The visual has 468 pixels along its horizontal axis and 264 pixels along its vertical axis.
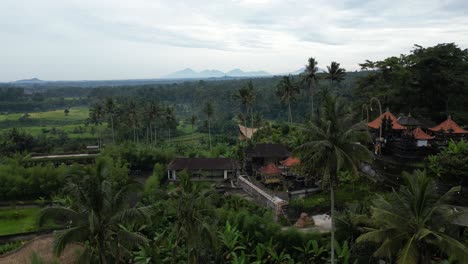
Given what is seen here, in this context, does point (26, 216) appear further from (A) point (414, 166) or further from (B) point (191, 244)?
(A) point (414, 166)

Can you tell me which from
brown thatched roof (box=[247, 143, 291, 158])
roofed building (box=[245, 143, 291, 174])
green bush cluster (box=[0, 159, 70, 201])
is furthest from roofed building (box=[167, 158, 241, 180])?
green bush cluster (box=[0, 159, 70, 201])

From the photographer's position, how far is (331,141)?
1892 cm

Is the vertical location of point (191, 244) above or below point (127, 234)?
below

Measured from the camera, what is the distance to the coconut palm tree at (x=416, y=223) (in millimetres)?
12969

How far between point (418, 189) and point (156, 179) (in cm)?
3018

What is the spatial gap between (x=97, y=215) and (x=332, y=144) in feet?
37.8

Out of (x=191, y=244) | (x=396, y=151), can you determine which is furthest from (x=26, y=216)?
(x=396, y=151)

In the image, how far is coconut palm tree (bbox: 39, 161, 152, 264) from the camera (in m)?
14.4

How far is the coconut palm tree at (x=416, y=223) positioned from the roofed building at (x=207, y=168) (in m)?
28.5

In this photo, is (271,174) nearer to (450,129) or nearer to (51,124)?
(450,129)

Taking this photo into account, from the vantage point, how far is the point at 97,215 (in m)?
14.8

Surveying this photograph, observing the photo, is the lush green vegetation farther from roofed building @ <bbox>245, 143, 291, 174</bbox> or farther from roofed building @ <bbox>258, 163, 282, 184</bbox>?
roofed building @ <bbox>245, 143, 291, 174</bbox>

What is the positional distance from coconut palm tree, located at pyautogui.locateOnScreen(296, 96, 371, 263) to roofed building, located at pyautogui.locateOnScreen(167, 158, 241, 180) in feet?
76.9

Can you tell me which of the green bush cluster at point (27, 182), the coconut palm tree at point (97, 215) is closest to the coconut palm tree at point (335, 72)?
the green bush cluster at point (27, 182)
